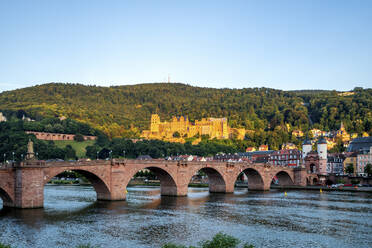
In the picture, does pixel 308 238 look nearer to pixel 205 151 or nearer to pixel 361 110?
pixel 205 151

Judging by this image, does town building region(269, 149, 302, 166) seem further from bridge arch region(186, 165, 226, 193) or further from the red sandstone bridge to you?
bridge arch region(186, 165, 226, 193)

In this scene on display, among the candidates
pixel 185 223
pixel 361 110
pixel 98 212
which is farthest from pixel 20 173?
pixel 361 110

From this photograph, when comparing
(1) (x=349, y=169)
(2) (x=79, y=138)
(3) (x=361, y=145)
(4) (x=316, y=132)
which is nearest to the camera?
(1) (x=349, y=169)

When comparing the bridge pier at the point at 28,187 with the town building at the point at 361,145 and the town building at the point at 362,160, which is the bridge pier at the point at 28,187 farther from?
the town building at the point at 361,145

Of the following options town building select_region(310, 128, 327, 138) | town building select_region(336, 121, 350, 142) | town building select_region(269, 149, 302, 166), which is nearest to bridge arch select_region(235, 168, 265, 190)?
town building select_region(269, 149, 302, 166)

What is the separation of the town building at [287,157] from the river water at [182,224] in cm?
5627

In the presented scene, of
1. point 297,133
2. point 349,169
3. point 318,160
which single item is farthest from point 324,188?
point 297,133

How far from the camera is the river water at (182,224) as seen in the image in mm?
35219

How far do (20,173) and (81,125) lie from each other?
13731 cm

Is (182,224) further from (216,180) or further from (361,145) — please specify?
(361,145)

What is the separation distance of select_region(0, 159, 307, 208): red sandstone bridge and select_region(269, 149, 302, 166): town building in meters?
27.8

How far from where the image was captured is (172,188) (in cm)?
6862

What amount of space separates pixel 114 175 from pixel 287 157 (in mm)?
72204

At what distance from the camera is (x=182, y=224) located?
42812mm
